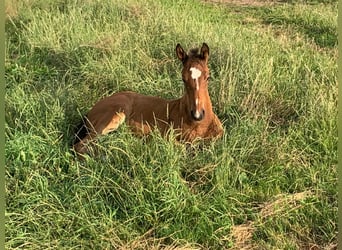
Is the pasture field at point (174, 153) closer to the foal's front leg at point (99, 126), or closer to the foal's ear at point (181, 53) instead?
the foal's front leg at point (99, 126)

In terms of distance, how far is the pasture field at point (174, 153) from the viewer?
9.79ft

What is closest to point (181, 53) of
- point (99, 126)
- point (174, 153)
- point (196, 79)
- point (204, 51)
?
point (204, 51)

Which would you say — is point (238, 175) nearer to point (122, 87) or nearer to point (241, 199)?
point (241, 199)

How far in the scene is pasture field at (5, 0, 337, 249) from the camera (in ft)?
9.79

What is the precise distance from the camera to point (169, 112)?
3.80 metres

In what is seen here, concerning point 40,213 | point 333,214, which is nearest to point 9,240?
point 40,213

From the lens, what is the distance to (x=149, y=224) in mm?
3000

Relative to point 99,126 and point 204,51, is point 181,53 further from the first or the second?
point 99,126

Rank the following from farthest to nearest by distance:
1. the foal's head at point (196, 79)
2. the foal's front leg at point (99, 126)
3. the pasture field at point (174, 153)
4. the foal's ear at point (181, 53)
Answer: the foal's front leg at point (99, 126) → the foal's ear at point (181, 53) → the foal's head at point (196, 79) → the pasture field at point (174, 153)

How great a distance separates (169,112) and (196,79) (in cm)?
51

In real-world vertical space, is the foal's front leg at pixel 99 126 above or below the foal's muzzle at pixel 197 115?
below

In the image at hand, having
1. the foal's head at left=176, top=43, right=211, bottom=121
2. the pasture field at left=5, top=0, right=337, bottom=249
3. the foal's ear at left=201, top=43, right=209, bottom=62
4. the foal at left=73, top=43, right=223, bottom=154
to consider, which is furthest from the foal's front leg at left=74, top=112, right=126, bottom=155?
the foal's ear at left=201, top=43, right=209, bottom=62

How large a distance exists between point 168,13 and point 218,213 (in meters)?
3.07

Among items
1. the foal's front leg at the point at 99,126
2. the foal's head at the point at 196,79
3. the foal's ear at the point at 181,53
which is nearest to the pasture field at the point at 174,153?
the foal's front leg at the point at 99,126
